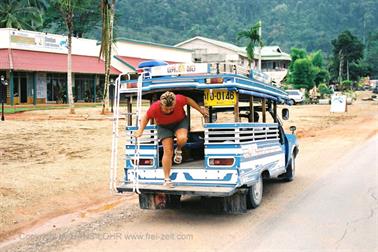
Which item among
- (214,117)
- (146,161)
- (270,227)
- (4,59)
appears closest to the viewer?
(270,227)

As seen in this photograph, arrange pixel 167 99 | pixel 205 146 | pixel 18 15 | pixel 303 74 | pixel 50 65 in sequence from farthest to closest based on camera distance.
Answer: pixel 303 74 → pixel 18 15 → pixel 50 65 → pixel 205 146 → pixel 167 99

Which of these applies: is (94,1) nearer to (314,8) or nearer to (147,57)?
(147,57)

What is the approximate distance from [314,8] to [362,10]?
12.7 m

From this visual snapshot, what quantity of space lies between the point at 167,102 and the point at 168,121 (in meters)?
0.39

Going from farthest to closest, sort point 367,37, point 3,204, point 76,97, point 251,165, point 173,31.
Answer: point 367,37, point 173,31, point 76,97, point 3,204, point 251,165

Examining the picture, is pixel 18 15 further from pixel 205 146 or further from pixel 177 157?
pixel 205 146

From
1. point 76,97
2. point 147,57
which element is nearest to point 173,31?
point 147,57

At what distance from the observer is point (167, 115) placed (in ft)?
25.2

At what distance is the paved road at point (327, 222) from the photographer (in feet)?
21.1

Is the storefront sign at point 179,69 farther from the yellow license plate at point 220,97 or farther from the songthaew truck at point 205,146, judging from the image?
the yellow license plate at point 220,97

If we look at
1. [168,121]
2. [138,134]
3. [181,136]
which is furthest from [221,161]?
[138,134]

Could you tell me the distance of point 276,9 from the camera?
5615 inches

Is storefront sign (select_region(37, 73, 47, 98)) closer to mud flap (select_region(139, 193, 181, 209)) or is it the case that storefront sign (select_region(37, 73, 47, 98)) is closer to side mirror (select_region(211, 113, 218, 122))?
side mirror (select_region(211, 113, 218, 122))

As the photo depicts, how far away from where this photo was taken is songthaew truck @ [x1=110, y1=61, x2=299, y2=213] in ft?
24.2
